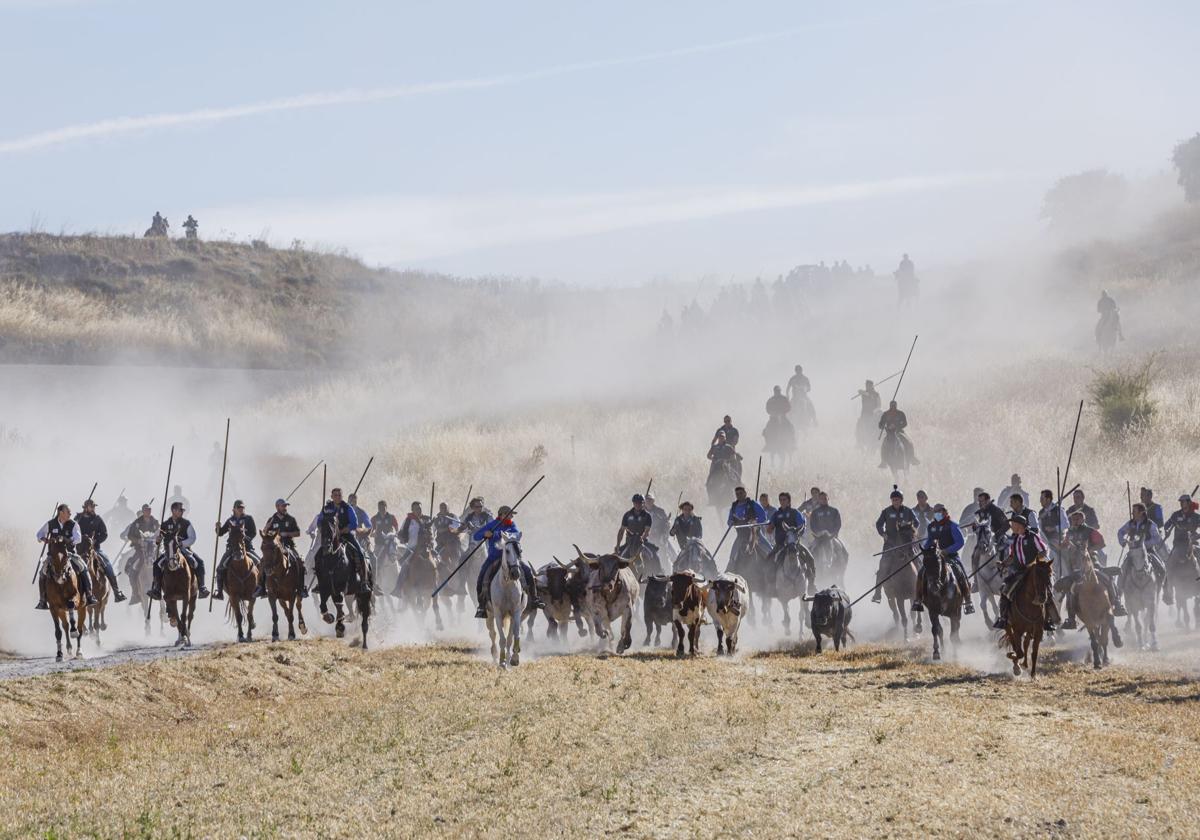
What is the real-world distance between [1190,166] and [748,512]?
289 ft

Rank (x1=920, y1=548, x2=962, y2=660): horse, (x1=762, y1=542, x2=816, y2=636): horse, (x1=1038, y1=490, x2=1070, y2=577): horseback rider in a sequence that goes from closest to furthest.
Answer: (x1=920, y1=548, x2=962, y2=660): horse, (x1=1038, y1=490, x2=1070, y2=577): horseback rider, (x1=762, y1=542, x2=816, y2=636): horse

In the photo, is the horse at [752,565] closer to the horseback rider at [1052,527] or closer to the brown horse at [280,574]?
the horseback rider at [1052,527]

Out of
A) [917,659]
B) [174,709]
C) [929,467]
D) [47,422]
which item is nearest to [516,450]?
[929,467]

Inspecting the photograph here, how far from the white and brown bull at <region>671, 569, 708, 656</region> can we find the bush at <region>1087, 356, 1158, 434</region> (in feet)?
83.9

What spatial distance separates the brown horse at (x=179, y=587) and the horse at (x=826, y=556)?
1312 centimetres

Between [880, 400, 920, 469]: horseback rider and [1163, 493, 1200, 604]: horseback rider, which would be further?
[880, 400, 920, 469]: horseback rider

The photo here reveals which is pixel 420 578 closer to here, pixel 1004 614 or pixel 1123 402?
pixel 1004 614

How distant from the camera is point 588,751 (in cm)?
1634

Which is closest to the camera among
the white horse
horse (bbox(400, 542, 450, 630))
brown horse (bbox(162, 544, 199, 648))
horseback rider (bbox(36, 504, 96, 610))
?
the white horse

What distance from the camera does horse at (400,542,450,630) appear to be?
31609 mm

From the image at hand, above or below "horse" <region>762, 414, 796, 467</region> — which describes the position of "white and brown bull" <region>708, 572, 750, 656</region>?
below

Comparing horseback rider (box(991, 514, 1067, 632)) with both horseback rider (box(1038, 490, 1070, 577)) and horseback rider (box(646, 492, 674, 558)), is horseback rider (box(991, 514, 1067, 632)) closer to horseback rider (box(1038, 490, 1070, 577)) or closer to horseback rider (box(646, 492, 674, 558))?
horseback rider (box(1038, 490, 1070, 577))

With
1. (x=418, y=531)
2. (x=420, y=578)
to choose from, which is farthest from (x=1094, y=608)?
(x=418, y=531)

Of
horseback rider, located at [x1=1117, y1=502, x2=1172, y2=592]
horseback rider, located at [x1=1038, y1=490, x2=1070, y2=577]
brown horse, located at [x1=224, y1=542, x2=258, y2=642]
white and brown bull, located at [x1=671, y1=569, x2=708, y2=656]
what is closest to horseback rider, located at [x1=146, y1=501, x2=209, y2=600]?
brown horse, located at [x1=224, y1=542, x2=258, y2=642]
